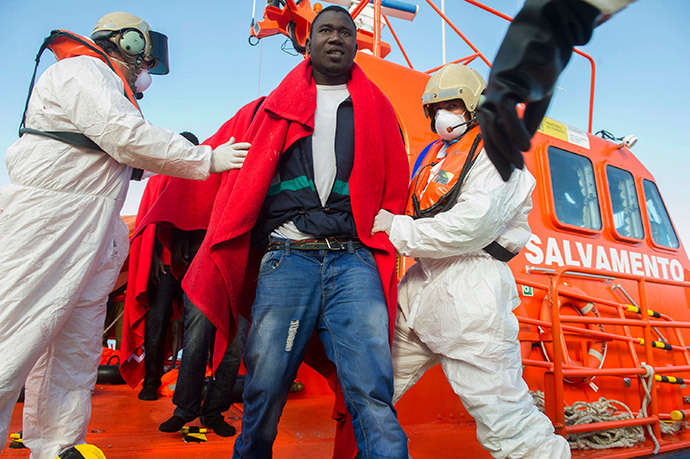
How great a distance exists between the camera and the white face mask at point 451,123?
2.26m

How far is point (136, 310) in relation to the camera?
305 cm

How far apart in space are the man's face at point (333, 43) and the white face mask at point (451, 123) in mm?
526

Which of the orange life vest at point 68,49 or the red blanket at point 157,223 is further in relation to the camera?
the red blanket at point 157,223

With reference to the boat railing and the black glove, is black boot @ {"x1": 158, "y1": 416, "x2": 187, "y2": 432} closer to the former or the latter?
the boat railing

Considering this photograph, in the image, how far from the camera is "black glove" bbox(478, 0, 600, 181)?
82 centimetres

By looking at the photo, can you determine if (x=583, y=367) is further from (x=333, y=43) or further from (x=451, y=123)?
(x=333, y=43)

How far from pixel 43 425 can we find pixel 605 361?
3.62 meters

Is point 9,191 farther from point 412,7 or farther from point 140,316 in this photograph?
point 412,7

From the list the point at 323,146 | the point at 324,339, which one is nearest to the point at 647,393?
the point at 324,339

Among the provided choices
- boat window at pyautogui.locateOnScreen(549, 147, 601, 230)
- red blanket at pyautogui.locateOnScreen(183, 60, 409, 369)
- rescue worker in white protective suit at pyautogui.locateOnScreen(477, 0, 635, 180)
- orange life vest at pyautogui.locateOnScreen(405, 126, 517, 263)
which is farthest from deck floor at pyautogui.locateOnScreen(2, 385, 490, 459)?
boat window at pyautogui.locateOnScreen(549, 147, 601, 230)

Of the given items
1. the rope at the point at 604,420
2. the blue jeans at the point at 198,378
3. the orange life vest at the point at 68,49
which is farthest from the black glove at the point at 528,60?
the rope at the point at 604,420

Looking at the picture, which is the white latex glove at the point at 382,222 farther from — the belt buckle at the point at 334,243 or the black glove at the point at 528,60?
the black glove at the point at 528,60

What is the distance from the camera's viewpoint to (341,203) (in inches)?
73.1

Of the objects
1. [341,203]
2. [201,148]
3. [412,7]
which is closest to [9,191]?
[201,148]
